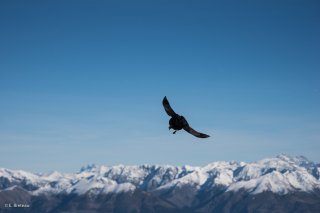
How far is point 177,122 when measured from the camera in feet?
88.9

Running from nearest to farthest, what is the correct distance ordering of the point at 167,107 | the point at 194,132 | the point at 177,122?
the point at 177,122
the point at 167,107
the point at 194,132

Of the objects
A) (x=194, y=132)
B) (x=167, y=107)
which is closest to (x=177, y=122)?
(x=167, y=107)

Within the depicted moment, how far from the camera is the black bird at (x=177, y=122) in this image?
88.1 feet

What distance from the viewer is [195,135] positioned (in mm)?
28078

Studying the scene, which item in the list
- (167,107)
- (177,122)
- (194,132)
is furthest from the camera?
(194,132)

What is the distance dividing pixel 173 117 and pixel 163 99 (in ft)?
4.29

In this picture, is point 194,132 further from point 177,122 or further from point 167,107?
point 167,107

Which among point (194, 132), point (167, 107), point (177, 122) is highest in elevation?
point (167, 107)

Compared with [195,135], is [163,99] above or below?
above

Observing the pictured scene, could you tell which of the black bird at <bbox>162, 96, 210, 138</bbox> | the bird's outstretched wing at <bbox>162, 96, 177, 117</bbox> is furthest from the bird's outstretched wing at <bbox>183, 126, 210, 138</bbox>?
the bird's outstretched wing at <bbox>162, 96, 177, 117</bbox>

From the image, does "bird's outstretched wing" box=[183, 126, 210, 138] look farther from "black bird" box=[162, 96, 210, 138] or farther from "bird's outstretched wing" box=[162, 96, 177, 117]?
"bird's outstretched wing" box=[162, 96, 177, 117]

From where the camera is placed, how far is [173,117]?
2730 cm

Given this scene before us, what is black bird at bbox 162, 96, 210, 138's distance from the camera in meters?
26.9

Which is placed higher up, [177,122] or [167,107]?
[167,107]
